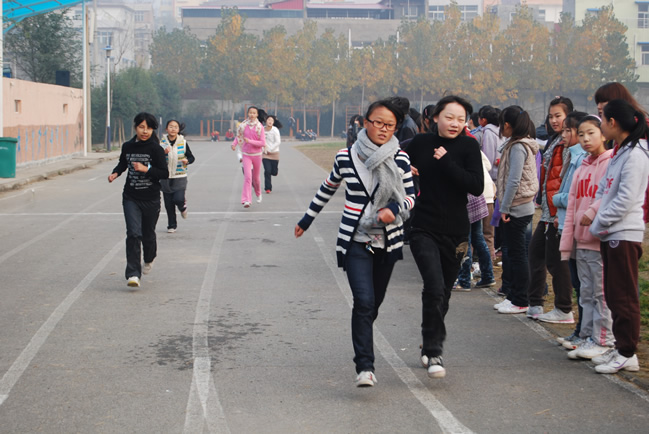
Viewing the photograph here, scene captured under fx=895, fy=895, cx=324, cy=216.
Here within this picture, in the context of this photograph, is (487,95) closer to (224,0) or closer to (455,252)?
(455,252)

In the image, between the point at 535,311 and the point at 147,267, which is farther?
the point at 147,267

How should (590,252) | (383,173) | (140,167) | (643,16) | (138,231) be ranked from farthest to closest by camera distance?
(643,16)
(138,231)
(140,167)
(590,252)
(383,173)

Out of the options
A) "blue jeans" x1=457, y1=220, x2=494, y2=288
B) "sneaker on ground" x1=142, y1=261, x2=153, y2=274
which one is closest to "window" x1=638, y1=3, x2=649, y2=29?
"blue jeans" x1=457, y1=220, x2=494, y2=288

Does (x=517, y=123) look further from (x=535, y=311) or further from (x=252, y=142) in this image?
(x=252, y=142)

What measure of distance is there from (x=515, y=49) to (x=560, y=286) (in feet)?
269

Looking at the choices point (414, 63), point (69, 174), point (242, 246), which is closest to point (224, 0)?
point (414, 63)

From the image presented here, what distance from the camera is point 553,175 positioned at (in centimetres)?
764

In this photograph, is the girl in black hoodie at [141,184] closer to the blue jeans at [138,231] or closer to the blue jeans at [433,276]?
the blue jeans at [138,231]

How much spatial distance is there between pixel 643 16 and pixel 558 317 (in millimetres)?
93812

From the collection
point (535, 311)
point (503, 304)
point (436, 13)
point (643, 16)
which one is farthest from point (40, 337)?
point (436, 13)

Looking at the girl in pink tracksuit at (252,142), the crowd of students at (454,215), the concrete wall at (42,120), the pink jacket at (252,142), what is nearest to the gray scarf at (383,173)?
the crowd of students at (454,215)

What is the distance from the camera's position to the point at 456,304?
342 inches

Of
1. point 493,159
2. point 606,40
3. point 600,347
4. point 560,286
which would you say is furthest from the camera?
point 606,40

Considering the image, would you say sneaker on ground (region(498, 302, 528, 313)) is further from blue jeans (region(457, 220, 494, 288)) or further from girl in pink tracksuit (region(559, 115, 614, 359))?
girl in pink tracksuit (region(559, 115, 614, 359))
